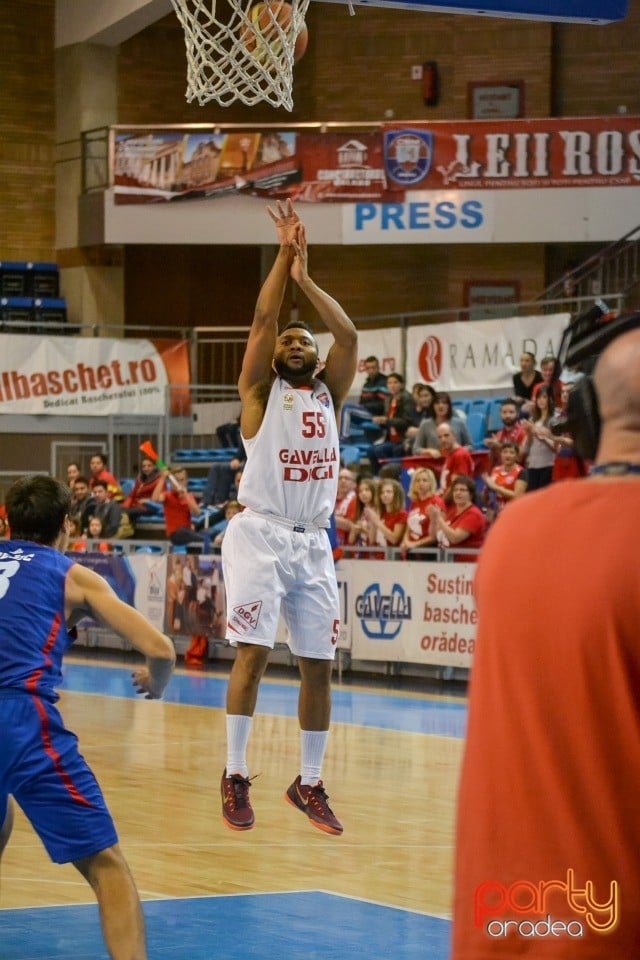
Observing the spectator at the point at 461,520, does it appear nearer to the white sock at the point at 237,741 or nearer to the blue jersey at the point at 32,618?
the white sock at the point at 237,741

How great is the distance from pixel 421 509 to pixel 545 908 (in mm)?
13413

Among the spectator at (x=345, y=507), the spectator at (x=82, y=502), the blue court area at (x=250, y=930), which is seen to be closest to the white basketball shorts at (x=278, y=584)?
the blue court area at (x=250, y=930)

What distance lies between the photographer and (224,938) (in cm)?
627

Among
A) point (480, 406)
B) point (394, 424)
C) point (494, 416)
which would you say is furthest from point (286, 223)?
point (480, 406)

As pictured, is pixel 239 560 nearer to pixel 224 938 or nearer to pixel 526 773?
pixel 224 938

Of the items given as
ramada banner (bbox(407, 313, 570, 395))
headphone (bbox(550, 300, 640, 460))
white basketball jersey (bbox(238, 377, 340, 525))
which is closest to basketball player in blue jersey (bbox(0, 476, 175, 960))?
headphone (bbox(550, 300, 640, 460))

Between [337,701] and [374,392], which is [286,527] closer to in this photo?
[337,701]

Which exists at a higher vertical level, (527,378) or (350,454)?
(527,378)

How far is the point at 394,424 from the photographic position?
765 inches

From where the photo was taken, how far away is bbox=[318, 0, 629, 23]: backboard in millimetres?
8688

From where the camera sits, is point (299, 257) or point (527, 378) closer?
point (299, 257)

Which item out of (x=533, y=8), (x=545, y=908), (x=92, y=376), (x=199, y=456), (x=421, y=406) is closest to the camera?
(x=545, y=908)

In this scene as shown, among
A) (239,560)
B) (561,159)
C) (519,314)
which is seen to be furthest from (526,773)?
(519,314)

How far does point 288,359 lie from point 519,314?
19007 mm
